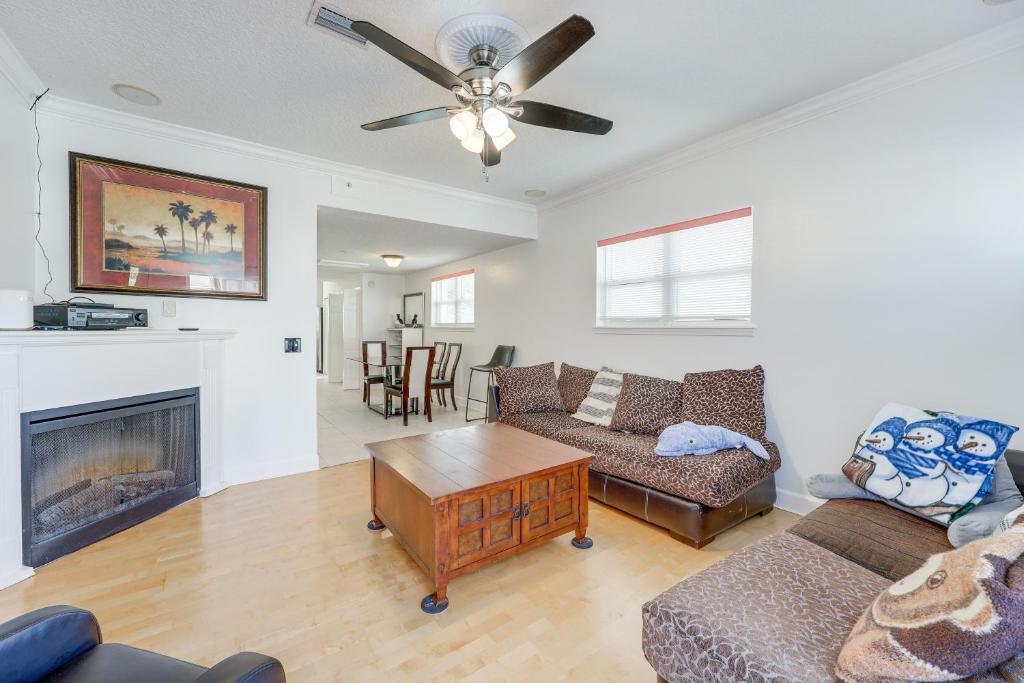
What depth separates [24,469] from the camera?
204 centimetres

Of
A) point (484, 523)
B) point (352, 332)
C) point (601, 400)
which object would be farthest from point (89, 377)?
point (352, 332)

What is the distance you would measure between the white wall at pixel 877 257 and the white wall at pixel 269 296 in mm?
2941

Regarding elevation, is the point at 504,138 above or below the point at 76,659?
above

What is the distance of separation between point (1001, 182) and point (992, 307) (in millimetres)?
602

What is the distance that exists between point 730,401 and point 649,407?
Result: 56 centimetres

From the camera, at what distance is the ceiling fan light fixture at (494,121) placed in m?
1.78

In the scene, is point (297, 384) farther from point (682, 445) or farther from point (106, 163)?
point (682, 445)

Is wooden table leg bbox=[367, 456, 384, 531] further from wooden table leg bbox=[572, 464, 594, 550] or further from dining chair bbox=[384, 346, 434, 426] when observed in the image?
dining chair bbox=[384, 346, 434, 426]

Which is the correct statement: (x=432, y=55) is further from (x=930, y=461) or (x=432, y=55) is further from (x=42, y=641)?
(x=930, y=461)

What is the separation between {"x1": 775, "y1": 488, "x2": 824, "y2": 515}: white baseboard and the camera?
268cm

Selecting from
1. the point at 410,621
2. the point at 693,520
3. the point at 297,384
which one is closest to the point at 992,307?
the point at 693,520

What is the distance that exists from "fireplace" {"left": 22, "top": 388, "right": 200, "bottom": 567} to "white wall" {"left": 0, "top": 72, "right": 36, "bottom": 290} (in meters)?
0.84

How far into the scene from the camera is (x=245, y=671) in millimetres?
795

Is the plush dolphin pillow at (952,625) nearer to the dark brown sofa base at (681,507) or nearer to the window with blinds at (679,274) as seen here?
the dark brown sofa base at (681,507)
